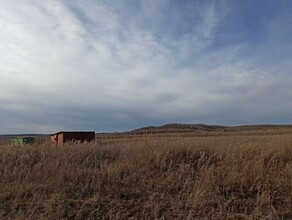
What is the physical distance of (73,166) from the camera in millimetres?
8125

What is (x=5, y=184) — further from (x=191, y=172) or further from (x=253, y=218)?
(x=253, y=218)

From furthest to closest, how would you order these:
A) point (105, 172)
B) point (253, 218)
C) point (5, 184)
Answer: point (105, 172), point (5, 184), point (253, 218)

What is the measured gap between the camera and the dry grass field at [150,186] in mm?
5711

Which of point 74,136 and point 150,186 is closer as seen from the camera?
point 150,186

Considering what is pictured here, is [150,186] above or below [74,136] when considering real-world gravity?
below

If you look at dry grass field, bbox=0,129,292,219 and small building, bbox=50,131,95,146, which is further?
small building, bbox=50,131,95,146

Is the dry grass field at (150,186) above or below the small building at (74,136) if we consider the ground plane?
below

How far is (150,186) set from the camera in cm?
673

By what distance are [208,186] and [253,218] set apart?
120cm

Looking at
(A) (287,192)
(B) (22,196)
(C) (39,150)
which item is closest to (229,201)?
(A) (287,192)

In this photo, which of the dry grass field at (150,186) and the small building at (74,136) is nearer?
the dry grass field at (150,186)

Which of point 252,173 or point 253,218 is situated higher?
point 252,173

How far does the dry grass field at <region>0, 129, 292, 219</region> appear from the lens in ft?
18.7

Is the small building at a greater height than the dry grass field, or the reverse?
the small building
